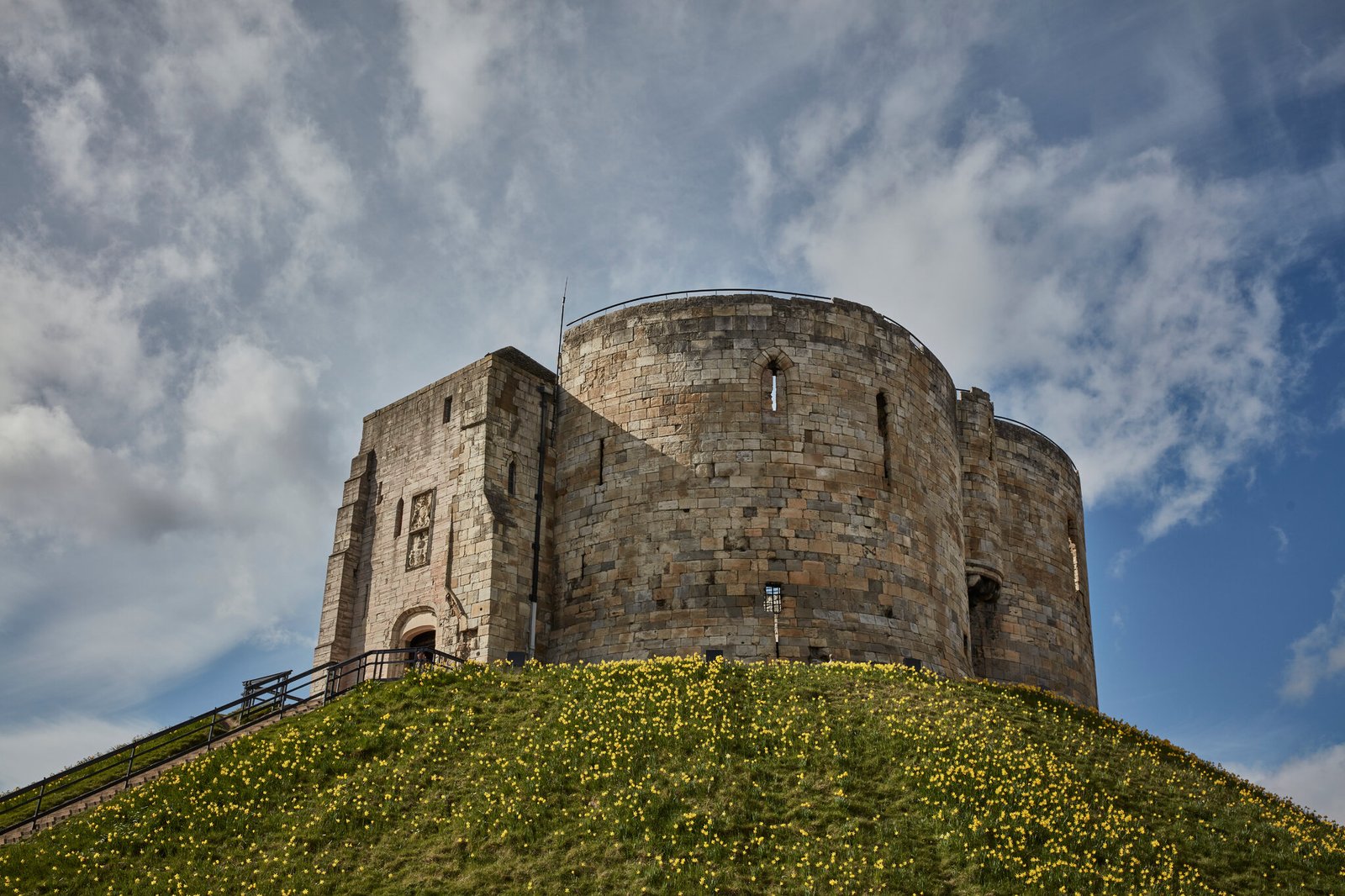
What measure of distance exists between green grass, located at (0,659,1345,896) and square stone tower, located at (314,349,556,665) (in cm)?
470

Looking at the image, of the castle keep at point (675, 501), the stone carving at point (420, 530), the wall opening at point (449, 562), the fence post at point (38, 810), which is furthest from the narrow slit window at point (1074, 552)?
the fence post at point (38, 810)

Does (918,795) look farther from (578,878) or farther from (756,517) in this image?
(756,517)

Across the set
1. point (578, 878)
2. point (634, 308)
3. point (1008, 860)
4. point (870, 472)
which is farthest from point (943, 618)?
point (578, 878)

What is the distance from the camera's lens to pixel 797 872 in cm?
1432

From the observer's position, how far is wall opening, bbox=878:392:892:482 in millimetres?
25547

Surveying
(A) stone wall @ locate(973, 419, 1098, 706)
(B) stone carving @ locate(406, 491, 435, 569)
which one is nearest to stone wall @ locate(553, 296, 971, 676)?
(B) stone carving @ locate(406, 491, 435, 569)

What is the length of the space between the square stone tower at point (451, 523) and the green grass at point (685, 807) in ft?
15.4

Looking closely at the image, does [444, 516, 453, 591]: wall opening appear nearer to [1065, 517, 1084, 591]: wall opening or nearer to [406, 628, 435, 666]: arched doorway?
[406, 628, 435, 666]: arched doorway

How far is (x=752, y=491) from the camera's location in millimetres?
24391

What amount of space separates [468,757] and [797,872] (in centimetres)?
577

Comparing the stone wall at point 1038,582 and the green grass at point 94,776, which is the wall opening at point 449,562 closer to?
the green grass at point 94,776

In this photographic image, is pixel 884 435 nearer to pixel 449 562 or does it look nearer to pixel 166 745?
pixel 449 562

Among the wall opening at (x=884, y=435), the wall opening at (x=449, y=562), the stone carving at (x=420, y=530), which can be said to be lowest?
the wall opening at (x=449, y=562)

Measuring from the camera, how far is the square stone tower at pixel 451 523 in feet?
81.1
